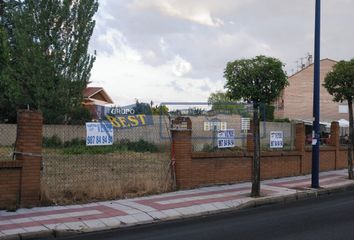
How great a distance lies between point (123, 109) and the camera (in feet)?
66.5

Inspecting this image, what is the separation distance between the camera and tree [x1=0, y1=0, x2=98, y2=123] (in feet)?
128

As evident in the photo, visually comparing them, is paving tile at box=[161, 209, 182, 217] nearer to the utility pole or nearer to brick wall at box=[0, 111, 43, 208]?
brick wall at box=[0, 111, 43, 208]

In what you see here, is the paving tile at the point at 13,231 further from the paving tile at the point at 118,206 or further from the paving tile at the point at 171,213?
the paving tile at the point at 171,213

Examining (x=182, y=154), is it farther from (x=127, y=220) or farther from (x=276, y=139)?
(x=276, y=139)

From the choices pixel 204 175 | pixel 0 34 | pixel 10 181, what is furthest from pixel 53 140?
pixel 0 34

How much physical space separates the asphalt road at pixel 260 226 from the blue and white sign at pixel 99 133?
11.2ft

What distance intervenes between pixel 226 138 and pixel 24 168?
7765mm

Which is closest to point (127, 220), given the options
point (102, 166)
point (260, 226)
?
point (260, 226)

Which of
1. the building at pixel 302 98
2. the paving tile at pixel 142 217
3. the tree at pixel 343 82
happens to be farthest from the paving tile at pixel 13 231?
the building at pixel 302 98

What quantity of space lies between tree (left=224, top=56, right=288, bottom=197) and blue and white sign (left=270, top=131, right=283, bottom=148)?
2401cm

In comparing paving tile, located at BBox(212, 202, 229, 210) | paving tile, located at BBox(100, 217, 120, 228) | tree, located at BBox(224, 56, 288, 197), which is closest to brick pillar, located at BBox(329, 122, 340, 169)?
paving tile, located at BBox(212, 202, 229, 210)

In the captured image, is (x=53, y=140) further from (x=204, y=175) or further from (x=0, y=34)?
(x=0, y=34)

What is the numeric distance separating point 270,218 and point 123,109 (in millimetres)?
9884

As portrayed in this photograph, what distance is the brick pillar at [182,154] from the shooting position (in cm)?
1547
